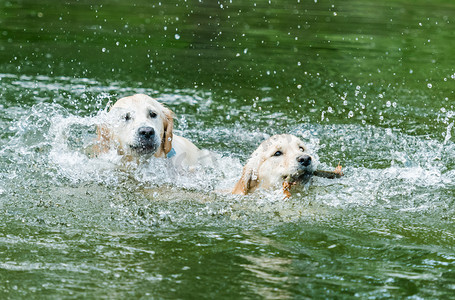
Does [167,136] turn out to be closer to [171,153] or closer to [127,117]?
[171,153]

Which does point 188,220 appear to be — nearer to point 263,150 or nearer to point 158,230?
point 158,230

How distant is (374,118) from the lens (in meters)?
9.66

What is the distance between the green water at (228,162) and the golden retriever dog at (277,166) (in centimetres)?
19

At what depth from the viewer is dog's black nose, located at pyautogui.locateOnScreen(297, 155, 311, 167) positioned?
20.3ft

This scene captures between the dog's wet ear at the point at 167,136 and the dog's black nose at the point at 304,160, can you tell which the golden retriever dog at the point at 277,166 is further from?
the dog's wet ear at the point at 167,136

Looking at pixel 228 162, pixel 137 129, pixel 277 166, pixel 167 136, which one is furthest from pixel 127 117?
pixel 277 166

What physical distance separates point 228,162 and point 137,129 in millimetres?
1423

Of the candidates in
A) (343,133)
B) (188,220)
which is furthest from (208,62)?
(188,220)

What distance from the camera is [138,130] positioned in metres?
6.85

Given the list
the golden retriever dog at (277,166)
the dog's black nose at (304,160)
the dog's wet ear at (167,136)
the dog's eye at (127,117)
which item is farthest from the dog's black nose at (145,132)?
the dog's black nose at (304,160)

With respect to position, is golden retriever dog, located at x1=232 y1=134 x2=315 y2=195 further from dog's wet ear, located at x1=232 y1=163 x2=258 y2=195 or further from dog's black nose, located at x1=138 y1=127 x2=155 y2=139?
dog's black nose, located at x1=138 y1=127 x2=155 y2=139

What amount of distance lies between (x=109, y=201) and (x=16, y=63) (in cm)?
615

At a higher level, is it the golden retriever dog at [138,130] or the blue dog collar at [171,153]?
the golden retriever dog at [138,130]

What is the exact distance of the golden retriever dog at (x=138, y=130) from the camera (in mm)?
6906
